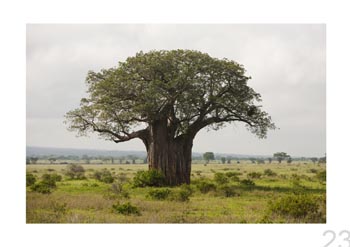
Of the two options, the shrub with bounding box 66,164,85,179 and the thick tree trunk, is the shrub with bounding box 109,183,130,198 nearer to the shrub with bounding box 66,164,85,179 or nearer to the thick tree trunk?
the thick tree trunk

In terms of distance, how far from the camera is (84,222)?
574 inches

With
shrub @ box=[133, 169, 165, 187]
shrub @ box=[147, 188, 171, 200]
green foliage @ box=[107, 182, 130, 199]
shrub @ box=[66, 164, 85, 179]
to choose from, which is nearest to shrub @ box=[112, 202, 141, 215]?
shrub @ box=[147, 188, 171, 200]

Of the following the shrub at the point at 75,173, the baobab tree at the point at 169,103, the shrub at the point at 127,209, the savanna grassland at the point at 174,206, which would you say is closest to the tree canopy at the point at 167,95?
the baobab tree at the point at 169,103

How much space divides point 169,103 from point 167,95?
50cm

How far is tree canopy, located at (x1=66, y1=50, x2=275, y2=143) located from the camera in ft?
73.5

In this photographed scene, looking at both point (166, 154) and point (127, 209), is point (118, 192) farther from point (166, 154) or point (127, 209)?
point (127, 209)

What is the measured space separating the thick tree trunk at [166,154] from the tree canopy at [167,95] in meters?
0.40

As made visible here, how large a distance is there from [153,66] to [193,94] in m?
2.30

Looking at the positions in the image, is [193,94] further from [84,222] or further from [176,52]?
[84,222]

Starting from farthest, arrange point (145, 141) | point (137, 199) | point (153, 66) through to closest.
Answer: point (145, 141), point (153, 66), point (137, 199)

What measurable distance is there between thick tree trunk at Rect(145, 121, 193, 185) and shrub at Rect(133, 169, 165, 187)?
505mm

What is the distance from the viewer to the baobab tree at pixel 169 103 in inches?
883

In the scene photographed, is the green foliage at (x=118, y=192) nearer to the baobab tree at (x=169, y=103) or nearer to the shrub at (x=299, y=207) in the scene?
the baobab tree at (x=169, y=103)

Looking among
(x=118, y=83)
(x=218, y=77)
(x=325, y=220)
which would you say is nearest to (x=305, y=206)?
(x=325, y=220)
